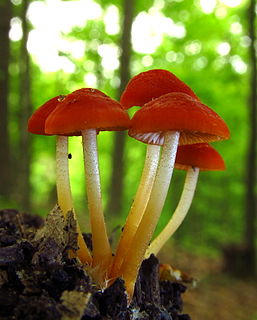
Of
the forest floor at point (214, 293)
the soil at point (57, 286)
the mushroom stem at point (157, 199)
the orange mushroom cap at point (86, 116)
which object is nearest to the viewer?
the soil at point (57, 286)

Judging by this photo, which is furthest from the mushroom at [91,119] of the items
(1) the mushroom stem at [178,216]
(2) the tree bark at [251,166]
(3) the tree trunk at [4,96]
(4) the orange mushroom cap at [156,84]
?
(2) the tree bark at [251,166]

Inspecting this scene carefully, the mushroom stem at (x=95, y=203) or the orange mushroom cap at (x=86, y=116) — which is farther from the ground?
the orange mushroom cap at (x=86, y=116)

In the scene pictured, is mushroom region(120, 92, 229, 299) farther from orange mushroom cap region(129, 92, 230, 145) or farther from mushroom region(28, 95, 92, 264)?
mushroom region(28, 95, 92, 264)

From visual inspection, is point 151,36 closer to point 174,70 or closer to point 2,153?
point 174,70

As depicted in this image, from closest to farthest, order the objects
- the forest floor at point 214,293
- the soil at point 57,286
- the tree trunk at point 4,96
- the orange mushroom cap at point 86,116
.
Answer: the soil at point 57,286
the orange mushroom cap at point 86,116
the forest floor at point 214,293
the tree trunk at point 4,96

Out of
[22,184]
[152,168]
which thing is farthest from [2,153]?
[152,168]

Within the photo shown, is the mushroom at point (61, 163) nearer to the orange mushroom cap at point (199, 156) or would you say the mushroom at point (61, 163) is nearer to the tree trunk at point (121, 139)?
the orange mushroom cap at point (199, 156)

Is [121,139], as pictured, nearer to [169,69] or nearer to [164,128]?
[169,69]
